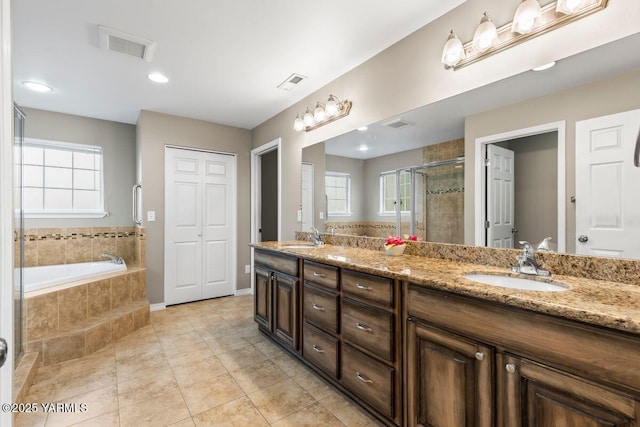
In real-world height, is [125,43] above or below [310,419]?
above

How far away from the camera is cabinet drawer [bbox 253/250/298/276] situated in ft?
7.31

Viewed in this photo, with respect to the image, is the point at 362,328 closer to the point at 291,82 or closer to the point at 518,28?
the point at 518,28

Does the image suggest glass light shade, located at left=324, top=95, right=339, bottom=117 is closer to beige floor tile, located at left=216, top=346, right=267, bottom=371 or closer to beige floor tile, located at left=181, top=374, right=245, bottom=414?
beige floor tile, located at left=216, top=346, right=267, bottom=371

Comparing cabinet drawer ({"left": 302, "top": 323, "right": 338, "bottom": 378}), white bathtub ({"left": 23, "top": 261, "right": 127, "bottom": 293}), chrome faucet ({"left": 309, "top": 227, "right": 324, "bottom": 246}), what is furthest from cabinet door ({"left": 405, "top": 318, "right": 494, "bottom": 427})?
white bathtub ({"left": 23, "top": 261, "right": 127, "bottom": 293})

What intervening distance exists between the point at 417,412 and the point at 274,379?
1062 mm

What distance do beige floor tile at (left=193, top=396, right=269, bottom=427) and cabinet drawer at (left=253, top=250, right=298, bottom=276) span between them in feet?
2.85

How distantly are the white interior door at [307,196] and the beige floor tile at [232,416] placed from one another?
167 cm

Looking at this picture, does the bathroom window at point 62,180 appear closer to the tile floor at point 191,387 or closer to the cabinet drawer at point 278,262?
the tile floor at point 191,387

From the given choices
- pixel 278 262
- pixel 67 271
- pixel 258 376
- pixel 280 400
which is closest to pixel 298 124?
pixel 278 262

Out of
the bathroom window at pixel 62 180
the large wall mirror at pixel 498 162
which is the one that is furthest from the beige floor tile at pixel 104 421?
the bathroom window at pixel 62 180

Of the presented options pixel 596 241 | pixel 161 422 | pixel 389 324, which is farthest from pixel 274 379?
pixel 596 241

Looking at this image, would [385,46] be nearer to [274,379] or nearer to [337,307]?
[337,307]

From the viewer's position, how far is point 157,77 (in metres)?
2.65

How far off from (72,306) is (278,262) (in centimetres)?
178
